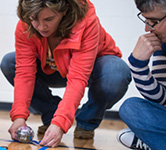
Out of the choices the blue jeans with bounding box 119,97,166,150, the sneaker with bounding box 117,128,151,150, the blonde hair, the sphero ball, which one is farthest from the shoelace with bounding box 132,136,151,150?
the blonde hair

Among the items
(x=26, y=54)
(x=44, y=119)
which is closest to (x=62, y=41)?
(x=26, y=54)

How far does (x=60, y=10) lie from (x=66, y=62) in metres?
0.26

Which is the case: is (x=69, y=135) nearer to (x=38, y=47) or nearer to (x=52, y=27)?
(x=38, y=47)

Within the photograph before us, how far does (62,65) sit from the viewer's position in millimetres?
1392

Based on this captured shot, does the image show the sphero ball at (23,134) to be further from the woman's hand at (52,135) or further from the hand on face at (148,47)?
the hand on face at (148,47)

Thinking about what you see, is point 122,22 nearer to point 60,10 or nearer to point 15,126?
point 60,10

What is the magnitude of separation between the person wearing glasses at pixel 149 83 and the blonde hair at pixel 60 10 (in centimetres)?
31

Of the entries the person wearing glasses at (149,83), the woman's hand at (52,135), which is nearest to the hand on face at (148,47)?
the person wearing glasses at (149,83)

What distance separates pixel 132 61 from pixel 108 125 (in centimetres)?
93

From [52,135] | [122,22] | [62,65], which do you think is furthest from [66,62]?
[122,22]

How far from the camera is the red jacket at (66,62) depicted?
124 cm

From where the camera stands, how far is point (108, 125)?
77.4 inches

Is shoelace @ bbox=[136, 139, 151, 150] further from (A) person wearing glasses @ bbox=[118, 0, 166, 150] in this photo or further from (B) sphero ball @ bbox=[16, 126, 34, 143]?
(B) sphero ball @ bbox=[16, 126, 34, 143]

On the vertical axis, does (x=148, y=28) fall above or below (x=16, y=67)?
above
